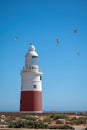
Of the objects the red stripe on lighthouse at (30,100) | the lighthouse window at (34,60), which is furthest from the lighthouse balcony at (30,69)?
the red stripe on lighthouse at (30,100)

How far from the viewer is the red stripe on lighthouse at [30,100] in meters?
36.2

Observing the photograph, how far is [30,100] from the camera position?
3622cm

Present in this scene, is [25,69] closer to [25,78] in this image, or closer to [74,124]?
[25,78]

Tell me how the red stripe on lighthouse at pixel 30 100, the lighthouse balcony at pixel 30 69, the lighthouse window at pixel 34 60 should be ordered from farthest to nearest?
the lighthouse window at pixel 34 60 < the lighthouse balcony at pixel 30 69 < the red stripe on lighthouse at pixel 30 100

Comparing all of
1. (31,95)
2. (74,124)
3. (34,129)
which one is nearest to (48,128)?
(34,129)

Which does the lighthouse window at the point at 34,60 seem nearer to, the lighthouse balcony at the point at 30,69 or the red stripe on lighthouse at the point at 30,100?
the lighthouse balcony at the point at 30,69

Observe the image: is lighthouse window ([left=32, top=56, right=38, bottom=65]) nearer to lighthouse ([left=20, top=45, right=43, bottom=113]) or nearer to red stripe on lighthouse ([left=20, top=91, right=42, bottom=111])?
lighthouse ([left=20, top=45, right=43, bottom=113])

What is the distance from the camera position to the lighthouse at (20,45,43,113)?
119 ft

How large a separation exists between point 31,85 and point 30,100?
5.49ft

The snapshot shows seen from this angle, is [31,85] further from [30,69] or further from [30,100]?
[30,69]

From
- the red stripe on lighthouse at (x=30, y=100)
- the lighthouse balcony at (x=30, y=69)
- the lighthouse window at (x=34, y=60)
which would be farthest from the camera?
the lighthouse window at (x=34, y=60)

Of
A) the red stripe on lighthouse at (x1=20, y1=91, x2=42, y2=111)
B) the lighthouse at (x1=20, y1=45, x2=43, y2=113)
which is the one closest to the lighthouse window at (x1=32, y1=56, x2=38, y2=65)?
the lighthouse at (x1=20, y1=45, x2=43, y2=113)

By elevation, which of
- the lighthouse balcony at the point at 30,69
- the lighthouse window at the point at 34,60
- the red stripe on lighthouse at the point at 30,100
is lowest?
the red stripe on lighthouse at the point at 30,100

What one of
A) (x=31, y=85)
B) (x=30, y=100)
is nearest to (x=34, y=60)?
(x=31, y=85)
